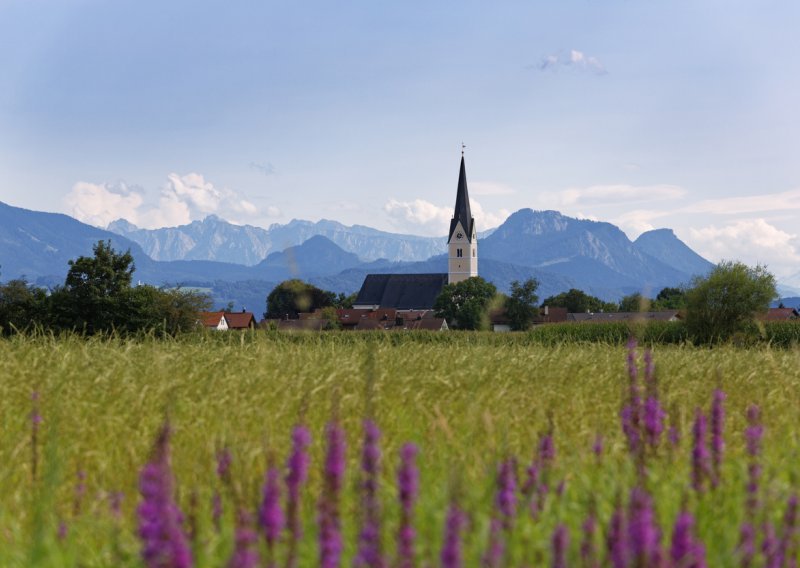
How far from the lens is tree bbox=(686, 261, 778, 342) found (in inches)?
1590

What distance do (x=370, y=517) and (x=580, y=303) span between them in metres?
123

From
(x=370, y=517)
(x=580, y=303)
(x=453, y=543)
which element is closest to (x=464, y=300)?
(x=580, y=303)

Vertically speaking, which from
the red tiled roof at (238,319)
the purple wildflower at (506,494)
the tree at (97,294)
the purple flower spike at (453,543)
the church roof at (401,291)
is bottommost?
the red tiled roof at (238,319)

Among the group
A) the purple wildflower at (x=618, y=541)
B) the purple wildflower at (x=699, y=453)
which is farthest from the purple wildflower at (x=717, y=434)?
the purple wildflower at (x=618, y=541)

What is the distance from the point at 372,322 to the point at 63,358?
357 feet

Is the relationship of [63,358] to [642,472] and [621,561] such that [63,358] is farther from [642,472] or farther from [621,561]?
[621,561]

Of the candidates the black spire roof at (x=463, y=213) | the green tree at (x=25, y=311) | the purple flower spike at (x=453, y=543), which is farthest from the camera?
the black spire roof at (x=463, y=213)

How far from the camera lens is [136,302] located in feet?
144

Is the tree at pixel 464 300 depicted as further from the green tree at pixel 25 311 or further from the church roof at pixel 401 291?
the green tree at pixel 25 311

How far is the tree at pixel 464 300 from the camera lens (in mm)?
104312

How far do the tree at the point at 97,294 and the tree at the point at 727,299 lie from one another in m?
29.9

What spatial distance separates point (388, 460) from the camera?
7855mm

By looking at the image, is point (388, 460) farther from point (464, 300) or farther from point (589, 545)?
point (464, 300)

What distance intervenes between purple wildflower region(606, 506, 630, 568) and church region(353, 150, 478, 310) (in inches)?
6054
